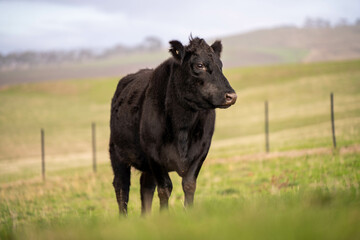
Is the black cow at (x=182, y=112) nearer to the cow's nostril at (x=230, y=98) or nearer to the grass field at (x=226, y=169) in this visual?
the cow's nostril at (x=230, y=98)

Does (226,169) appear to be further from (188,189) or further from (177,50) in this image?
(177,50)

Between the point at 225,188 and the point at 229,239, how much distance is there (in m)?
9.34

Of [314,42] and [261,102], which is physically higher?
[314,42]

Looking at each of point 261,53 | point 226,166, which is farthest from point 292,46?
point 226,166

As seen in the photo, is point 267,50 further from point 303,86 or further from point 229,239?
point 229,239

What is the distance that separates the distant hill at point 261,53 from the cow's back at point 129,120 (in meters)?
98.7

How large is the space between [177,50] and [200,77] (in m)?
0.57

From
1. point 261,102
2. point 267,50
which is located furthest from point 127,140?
point 267,50

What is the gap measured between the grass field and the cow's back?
1.01 metres

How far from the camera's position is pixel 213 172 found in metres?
14.7

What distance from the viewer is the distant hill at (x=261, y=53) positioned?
126 meters

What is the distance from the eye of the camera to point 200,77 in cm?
558

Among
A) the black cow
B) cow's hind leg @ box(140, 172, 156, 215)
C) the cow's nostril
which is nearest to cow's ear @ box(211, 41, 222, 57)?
the black cow

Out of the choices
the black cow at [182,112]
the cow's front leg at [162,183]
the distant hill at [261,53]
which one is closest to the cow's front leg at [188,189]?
the black cow at [182,112]
